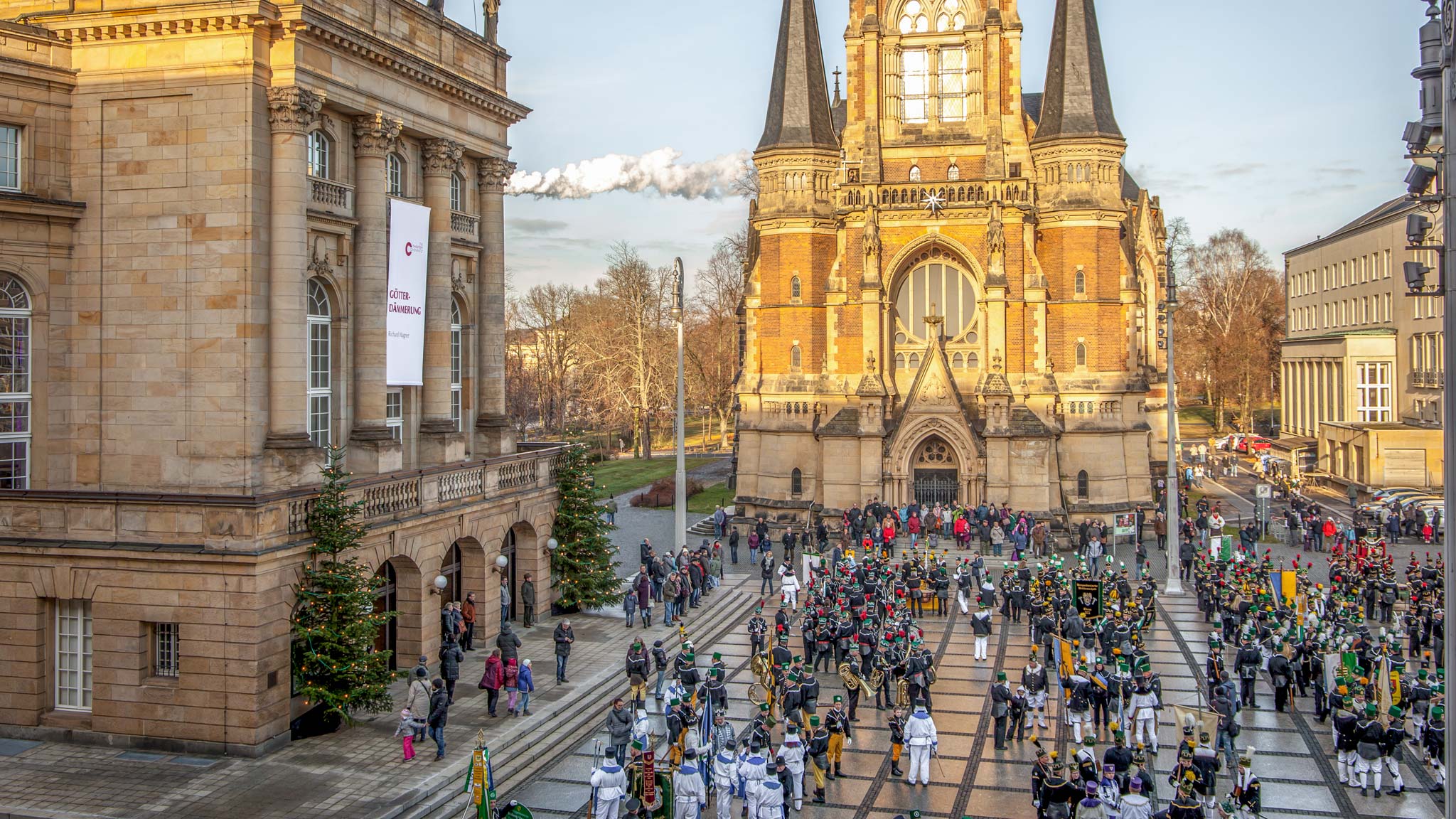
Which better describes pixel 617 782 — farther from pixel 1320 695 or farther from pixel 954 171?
pixel 954 171

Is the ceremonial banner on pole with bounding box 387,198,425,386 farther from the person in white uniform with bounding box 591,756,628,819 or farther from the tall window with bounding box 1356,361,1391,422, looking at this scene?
the tall window with bounding box 1356,361,1391,422

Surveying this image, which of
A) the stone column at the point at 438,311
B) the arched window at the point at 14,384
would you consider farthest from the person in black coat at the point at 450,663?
the arched window at the point at 14,384

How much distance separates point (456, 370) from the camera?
31312 millimetres

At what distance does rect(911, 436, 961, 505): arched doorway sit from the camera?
48000mm

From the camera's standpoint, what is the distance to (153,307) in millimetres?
22219

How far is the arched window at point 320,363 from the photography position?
80.9 feet

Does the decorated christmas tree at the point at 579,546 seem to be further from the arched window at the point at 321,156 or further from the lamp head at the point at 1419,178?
the lamp head at the point at 1419,178

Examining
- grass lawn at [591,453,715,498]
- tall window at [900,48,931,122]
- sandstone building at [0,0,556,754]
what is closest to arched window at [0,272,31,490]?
sandstone building at [0,0,556,754]

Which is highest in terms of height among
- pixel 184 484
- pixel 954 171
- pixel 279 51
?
pixel 954 171

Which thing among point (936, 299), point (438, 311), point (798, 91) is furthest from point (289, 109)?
point (936, 299)

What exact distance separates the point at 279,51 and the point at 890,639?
16318mm

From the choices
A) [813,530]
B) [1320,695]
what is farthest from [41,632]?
[813,530]

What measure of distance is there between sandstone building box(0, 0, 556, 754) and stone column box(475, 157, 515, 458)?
5.59 m

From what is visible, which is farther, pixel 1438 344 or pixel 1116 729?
pixel 1438 344
